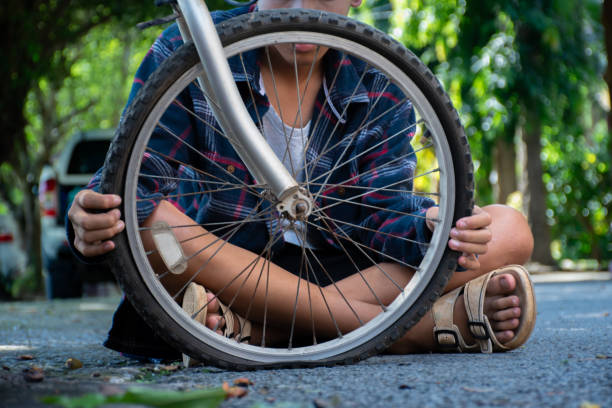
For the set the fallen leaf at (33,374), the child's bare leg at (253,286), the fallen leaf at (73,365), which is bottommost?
the fallen leaf at (73,365)

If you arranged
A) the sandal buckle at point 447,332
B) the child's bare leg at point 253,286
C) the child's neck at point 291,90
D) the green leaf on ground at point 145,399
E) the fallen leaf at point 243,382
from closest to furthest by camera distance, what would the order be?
1. the green leaf on ground at point 145,399
2. the fallen leaf at point 243,382
3. the child's bare leg at point 253,286
4. the sandal buckle at point 447,332
5. the child's neck at point 291,90

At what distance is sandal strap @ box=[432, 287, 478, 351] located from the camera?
2111 mm

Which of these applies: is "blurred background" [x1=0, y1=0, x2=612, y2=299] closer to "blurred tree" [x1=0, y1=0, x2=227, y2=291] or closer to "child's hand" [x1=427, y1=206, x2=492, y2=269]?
"blurred tree" [x1=0, y1=0, x2=227, y2=291]

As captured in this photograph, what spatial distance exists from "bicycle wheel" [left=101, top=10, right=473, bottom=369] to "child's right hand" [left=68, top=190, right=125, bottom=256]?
0.03 meters

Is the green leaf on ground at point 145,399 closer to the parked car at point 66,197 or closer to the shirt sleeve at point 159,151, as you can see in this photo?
the shirt sleeve at point 159,151

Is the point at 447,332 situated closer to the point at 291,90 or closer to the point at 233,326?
the point at 233,326

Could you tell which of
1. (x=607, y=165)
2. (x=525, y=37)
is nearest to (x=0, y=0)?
(x=525, y=37)

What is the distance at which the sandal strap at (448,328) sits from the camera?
83.1 inches

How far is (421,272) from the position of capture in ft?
6.38

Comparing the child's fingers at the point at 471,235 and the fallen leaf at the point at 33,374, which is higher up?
the child's fingers at the point at 471,235

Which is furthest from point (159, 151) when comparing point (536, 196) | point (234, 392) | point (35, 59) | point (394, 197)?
point (536, 196)

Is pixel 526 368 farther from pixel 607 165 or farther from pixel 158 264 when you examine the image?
pixel 607 165

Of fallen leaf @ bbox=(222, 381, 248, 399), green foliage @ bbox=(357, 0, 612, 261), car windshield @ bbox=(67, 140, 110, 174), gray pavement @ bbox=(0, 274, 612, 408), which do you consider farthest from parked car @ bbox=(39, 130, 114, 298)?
fallen leaf @ bbox=(222, 381, 248, 399)

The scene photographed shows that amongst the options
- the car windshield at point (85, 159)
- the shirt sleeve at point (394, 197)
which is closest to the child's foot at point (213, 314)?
the shirt sleeve at point (394, 197)
